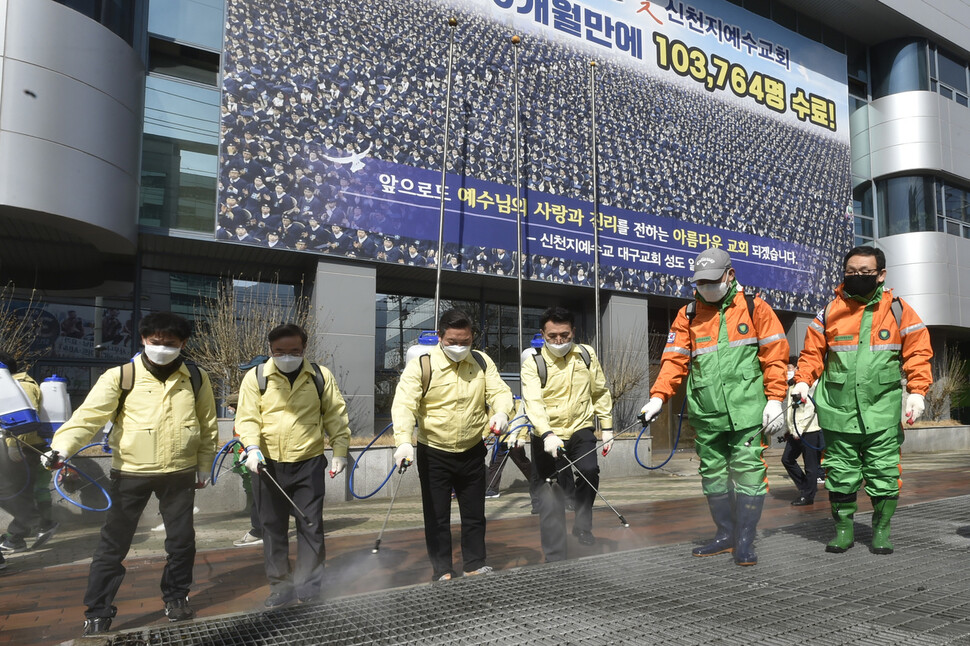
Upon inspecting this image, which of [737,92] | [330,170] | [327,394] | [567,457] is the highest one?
[737,92]

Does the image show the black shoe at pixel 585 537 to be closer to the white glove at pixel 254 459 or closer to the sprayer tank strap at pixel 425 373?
the sprayer tank strap at pixel 425 373

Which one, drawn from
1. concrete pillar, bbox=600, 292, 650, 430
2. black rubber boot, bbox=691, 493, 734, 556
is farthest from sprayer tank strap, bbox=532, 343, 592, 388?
concrete pillar, bbox=600, 292, 650, 430

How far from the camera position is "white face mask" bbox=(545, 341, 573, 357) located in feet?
17.8

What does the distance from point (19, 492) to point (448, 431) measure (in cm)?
452

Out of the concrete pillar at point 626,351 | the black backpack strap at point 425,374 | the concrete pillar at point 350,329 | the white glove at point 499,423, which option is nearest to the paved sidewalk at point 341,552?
the white glove at point 499,423

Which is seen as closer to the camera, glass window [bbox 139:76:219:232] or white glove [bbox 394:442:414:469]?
white glove [bbox 394:442:414:469]

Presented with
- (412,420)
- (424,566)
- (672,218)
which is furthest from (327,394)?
(672,218)

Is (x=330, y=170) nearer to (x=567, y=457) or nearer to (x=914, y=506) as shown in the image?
(x=567, y=457)

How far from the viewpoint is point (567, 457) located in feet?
17.9

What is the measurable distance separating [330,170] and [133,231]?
137 inches

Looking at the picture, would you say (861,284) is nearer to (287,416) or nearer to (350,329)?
(287,416)

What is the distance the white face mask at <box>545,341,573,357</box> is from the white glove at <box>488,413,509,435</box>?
96 centimetres

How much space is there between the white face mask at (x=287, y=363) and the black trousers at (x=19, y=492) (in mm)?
3448

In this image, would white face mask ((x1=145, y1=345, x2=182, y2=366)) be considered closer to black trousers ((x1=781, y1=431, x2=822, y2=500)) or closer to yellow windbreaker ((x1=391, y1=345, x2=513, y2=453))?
Result: yellow windbreaker ((x1=391, y1=345, x2=513, y2=453))
